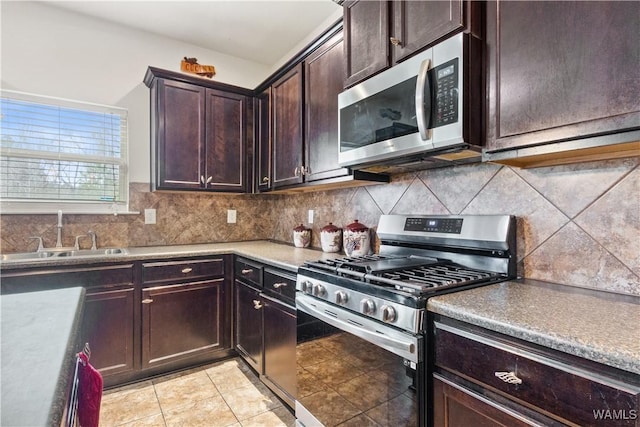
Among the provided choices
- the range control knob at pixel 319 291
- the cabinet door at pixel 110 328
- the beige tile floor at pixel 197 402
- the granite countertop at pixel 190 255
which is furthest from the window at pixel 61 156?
the range control knob at pixel 319 291

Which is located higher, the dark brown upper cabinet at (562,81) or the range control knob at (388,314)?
the dark brown upper cabinet at (562,81)

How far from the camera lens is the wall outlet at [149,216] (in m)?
2.80

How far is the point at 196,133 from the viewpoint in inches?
108

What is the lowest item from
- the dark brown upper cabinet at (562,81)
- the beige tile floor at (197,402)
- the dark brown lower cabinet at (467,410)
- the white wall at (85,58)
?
the beige tile floor at (197,402)

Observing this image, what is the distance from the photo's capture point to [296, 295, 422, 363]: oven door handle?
1.10m

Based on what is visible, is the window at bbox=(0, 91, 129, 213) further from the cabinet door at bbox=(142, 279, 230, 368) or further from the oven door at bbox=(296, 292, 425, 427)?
the oven door at bbox=(296, 292, 425, 427)

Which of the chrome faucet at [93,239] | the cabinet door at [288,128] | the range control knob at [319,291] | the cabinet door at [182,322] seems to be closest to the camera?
the range control knob at [319,291]

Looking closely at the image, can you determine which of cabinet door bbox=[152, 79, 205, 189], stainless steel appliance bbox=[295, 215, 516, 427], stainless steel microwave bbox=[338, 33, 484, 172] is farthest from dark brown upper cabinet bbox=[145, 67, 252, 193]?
stainless steel appliance bbox=[295, 215, 516, 427]

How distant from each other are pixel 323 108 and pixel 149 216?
5.90ft

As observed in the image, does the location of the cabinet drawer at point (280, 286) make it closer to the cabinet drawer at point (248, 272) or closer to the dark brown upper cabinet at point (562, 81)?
the cabinet drawer at point (248, 272)

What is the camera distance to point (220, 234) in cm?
318

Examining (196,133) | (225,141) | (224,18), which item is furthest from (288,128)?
(224,18)

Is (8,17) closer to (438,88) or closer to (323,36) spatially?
(323,36)

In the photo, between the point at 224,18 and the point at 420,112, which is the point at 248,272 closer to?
the point at 420,112
